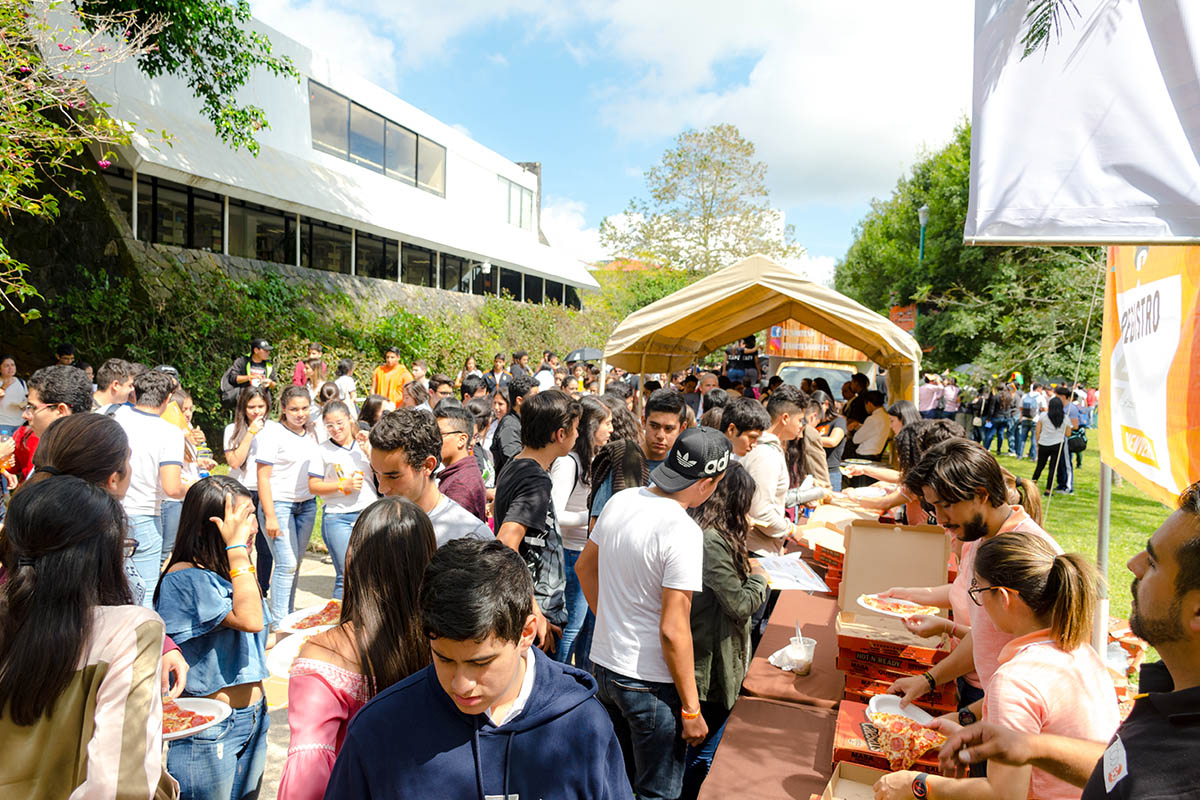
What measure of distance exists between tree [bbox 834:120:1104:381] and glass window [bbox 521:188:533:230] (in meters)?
15.4

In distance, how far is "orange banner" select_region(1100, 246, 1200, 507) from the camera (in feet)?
8.24

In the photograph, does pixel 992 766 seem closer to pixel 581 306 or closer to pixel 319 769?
pixel 319 769

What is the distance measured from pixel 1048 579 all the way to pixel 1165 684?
0.67 meters

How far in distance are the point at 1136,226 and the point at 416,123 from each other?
2324cm

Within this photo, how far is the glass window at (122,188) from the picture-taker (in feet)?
42.2

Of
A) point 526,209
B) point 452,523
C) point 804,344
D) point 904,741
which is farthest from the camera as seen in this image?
point 526,209

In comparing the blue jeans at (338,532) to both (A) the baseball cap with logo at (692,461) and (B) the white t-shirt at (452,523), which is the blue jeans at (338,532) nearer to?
(B) the white t-shirt at (452,523)

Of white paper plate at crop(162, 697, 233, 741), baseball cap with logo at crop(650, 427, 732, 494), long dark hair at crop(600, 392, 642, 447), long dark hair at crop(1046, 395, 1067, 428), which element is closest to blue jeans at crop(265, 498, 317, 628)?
long dark hair at crop(600, 392, 642, 447)

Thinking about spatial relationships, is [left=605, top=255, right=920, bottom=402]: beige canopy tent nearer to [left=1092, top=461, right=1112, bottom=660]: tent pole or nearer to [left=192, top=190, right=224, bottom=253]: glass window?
[left=1092, top=461, right=1112, bottom=660]: tent pole

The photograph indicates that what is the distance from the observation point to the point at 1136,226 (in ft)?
5.78

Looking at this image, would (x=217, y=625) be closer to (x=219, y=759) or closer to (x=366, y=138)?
(x=219, y=759)

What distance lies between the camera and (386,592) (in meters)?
1.95

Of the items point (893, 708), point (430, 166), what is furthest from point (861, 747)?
point (430, 166)

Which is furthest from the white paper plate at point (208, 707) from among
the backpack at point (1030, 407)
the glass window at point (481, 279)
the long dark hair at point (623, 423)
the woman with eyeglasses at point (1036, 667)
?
the glass window at point (481, 279)
